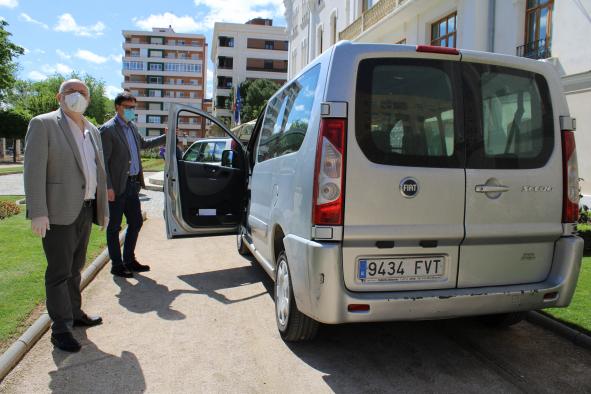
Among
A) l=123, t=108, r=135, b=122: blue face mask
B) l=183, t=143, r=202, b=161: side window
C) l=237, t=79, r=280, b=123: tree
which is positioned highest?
l=237, t=79, r=280, b=123: tree

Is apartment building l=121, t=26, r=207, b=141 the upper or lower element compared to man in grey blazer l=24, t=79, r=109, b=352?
upper

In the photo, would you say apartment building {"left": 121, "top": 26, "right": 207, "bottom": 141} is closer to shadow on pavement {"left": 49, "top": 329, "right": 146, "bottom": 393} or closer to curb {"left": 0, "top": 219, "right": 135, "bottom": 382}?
curb {"left": 0, "top": 219, "right": 135, "bottom": 382}

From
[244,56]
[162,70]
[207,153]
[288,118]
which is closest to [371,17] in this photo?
[207,153]

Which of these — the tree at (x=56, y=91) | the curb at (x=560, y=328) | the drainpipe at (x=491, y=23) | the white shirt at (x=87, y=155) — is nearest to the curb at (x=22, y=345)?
the white shirt at (x=87, y=155)

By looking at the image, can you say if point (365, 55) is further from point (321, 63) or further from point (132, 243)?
point (132, 243)

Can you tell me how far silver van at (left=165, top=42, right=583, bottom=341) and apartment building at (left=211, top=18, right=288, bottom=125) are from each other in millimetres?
72288

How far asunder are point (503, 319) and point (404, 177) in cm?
191

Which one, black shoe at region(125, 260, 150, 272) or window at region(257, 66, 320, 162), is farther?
black shoe at region(125, 260, 150, 272)

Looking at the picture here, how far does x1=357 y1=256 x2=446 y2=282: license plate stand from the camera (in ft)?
10.4

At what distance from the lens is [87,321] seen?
167 inches

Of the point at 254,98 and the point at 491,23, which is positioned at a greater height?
the point at 254,98

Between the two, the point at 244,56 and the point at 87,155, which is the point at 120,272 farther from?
the point at 244,56

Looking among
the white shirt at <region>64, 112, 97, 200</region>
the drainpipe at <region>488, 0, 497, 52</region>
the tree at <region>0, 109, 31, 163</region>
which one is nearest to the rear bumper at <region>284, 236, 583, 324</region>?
the white shirt at <region>64, 112, 97, 200</region>

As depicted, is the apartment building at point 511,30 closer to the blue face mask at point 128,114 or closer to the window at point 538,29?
the window at point 538,29
